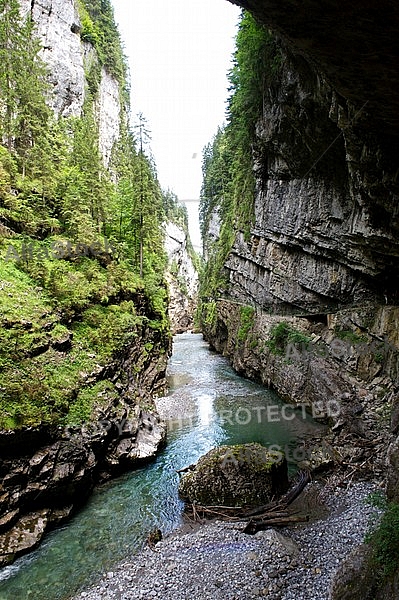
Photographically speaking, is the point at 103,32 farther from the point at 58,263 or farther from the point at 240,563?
the point at 240,563

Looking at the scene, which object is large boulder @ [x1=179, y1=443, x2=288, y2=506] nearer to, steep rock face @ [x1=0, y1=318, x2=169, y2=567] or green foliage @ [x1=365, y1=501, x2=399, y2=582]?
steep rock face @ [x1=0, y1=318, x2=169, y2=567]

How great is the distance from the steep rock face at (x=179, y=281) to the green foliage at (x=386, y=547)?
5534 centimetres

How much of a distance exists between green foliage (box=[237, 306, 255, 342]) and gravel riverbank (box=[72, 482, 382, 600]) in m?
18.9

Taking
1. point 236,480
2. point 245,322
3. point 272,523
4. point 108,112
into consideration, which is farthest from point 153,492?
point 108,112

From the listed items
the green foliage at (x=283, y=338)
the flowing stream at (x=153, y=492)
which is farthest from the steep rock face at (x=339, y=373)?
the flowing stream at (x=153, y=492)

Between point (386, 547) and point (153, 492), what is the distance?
26.0 ft

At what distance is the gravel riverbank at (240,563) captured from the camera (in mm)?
7809

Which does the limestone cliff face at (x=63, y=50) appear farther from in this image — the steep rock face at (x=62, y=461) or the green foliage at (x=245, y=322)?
the steep rock face at (x=62, y=461)

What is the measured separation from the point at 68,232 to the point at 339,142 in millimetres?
12783

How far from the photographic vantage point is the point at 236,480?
11.3 m

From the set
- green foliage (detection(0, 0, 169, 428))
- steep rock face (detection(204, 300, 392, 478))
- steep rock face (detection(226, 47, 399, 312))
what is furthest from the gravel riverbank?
steep rock face (detection(226, 47, 399, 312))

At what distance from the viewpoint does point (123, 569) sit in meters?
8.72

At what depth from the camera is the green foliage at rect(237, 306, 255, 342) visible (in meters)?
29.0

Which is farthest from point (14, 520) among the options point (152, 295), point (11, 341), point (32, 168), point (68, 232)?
point (32, 168)
